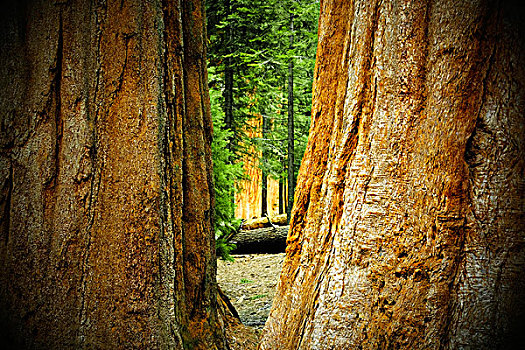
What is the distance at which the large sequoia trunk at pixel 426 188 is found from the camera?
1721 mm

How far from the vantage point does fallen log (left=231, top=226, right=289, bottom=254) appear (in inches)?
374

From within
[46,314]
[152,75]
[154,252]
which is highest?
[152,75]

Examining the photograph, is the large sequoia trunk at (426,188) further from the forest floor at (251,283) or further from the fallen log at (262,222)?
the fallen log at (262,222)

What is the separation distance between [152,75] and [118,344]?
72.5 inches

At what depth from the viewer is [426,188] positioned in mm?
1826

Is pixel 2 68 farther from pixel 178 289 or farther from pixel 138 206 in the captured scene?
pixel 178 289

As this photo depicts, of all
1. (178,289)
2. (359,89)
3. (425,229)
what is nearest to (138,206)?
(178,289)

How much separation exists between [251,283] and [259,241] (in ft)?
8.29

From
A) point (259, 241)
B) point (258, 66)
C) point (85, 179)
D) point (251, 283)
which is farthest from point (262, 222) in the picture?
point (85, 179)

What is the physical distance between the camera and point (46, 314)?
223 centimetres

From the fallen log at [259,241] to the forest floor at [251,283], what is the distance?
0.18m

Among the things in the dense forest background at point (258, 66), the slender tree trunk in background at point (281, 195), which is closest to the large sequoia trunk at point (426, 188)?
the dense forest background at point (258, 66)

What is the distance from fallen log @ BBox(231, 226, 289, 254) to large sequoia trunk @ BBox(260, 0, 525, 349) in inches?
298

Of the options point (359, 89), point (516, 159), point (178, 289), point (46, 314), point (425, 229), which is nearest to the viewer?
point (516, 159)
